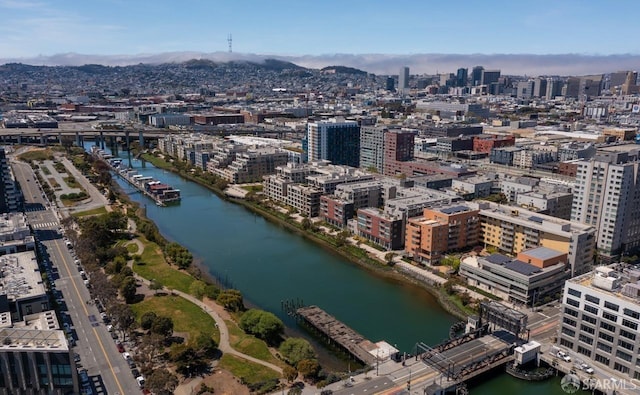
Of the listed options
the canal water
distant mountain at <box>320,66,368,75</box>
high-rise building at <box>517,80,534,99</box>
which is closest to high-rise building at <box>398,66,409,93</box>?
high-rise building at <box>517,80,534,99</box>

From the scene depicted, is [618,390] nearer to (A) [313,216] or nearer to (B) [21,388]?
(B) [21,388]

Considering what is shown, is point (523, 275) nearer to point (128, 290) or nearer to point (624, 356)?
point (624, 356)

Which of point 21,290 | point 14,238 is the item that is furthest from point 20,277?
point 14,238

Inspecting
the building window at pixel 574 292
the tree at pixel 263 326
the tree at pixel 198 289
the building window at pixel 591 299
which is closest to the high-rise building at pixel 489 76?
the building window at pixel 574 292

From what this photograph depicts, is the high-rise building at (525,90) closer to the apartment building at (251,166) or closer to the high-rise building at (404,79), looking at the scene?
the high-rise building at (404,79)

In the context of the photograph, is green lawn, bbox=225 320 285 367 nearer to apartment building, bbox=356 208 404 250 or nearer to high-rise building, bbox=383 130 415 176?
apartment building, bbox=356 208 404 250

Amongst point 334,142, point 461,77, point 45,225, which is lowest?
point 45,225
